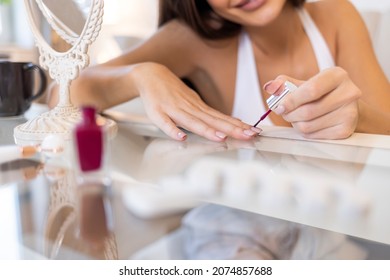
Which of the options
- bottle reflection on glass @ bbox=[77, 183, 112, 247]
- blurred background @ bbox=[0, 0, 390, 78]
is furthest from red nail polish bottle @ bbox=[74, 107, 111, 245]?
blurred background @ bbox=[0, 0, 390, 78]

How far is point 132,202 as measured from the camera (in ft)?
0.87

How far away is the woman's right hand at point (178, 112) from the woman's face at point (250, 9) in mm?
217

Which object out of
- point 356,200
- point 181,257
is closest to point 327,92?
point 356,200

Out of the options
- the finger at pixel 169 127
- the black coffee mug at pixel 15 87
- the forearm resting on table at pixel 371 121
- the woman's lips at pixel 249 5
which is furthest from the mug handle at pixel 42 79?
the forearm resting on table at pixel 371 121

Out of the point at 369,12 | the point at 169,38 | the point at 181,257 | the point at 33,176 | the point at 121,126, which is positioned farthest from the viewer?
the point at 369,12

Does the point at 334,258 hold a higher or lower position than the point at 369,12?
lower

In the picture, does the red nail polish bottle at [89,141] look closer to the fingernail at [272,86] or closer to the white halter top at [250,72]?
the fingernail at [272,86]

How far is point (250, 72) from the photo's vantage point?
2.43 feet

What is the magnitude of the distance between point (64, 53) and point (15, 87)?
0.68 ft

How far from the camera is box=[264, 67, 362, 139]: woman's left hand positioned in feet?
1.31

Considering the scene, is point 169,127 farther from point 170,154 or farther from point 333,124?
point 333,124

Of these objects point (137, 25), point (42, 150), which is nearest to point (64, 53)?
point (42, 150)
